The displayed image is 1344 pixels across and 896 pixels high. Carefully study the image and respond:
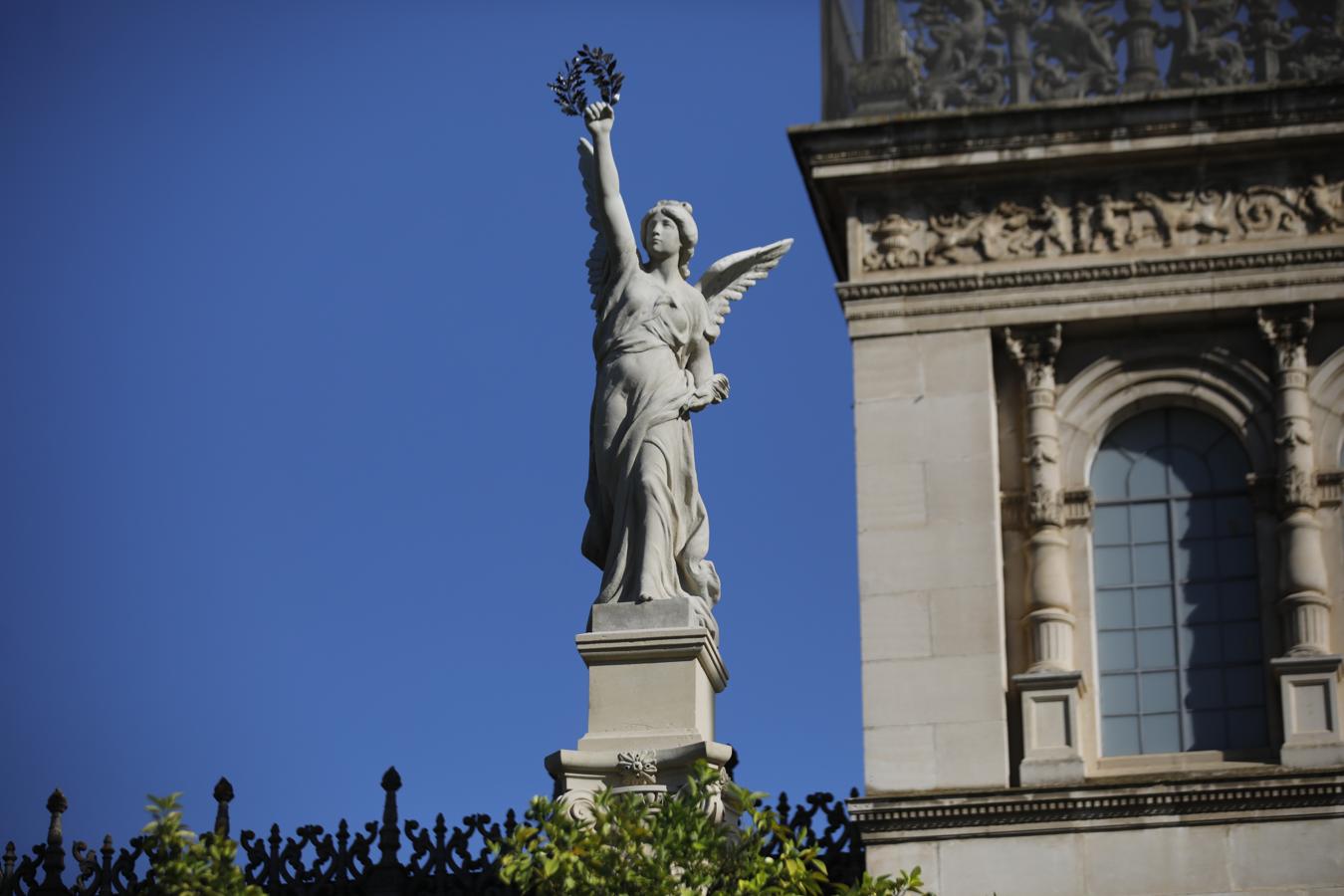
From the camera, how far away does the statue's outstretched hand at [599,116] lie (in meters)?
21.3

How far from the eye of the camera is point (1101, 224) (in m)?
25.5

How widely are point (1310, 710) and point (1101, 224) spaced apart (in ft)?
15.0


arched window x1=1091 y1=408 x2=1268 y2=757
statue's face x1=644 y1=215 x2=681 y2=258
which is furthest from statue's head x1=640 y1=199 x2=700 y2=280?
arched window x1=1091 y1=408 x2=1268 y2=757

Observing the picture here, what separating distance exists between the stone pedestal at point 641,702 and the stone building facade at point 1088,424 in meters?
4.44

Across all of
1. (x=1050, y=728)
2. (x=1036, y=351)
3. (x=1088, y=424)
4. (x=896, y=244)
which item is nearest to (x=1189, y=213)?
(x=1036, y=351)

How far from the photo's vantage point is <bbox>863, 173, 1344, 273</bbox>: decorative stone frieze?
25344 mm

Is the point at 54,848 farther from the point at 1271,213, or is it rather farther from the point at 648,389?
the point at 1271,213

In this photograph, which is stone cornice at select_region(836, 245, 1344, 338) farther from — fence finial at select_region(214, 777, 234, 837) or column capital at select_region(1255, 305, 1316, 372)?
fence finial at select_region(214, 777, 234, 837)

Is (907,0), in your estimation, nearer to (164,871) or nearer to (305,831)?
(305,831)

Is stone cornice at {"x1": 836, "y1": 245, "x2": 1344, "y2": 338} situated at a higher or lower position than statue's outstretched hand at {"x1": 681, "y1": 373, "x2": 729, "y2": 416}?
higher

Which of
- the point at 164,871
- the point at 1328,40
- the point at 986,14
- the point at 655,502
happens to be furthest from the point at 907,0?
the point at 164,871

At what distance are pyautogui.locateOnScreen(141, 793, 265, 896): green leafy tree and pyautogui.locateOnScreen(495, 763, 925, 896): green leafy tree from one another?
5.59 ft

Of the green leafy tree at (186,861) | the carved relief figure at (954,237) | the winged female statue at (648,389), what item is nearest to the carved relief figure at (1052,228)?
the carved relief figure at (954,237)

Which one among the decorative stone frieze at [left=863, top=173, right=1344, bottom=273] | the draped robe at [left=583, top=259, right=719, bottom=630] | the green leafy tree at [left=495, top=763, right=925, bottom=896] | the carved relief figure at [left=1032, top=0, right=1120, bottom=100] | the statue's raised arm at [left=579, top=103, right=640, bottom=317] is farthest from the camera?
the carved relief figure at [left=1032, top=0, right=1120, bottom=100]
